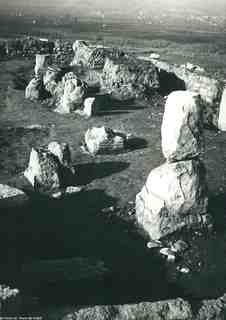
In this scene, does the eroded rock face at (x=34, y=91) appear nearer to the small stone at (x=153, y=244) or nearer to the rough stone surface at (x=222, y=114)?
the rough stone surface at (x=222, y=114)

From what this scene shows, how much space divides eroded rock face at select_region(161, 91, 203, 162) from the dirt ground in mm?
1861

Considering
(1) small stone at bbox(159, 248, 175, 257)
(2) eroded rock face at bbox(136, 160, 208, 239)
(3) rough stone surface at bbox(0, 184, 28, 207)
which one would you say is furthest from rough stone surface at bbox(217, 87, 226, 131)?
(3) rough stone surface at bbox(0, 184, 28, 207)

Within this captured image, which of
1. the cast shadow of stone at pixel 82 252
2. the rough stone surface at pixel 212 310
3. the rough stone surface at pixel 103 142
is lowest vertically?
the cast shadow of stone at pixel 82 252

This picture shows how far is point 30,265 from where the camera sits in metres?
8.45

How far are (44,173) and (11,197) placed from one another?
1.48 meters

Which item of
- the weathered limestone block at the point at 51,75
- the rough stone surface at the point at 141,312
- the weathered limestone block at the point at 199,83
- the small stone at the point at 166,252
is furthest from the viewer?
the weathered limestone block at the point at 51,75

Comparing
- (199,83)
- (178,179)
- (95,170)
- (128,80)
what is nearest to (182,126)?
(178,179)

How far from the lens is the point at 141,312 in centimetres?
671

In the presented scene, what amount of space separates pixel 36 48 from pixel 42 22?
52.5 feet

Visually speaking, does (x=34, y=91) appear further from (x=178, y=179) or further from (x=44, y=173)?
(x=178, y=179)

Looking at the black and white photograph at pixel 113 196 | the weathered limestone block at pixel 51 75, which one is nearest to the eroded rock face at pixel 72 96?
the black and white photograph at pixel 113 196

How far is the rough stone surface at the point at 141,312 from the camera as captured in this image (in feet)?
21.4

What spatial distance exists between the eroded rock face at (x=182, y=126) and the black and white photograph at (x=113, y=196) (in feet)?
0.08

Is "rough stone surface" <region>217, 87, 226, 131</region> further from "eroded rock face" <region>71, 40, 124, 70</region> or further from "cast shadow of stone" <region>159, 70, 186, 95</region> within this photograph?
"eroded rock face" <region>71, 40, 124, 70</region>
